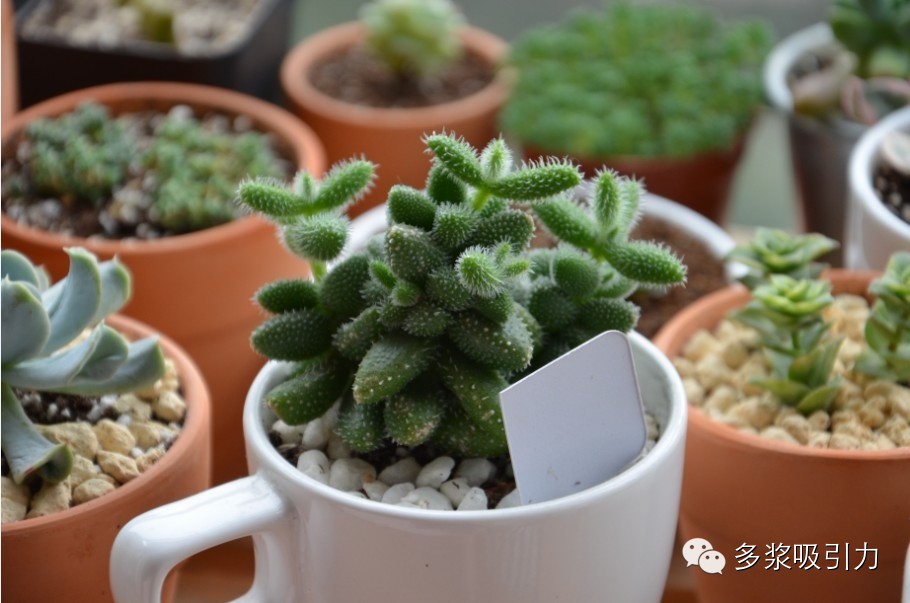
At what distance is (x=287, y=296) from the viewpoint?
785mm

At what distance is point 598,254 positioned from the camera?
0.80m

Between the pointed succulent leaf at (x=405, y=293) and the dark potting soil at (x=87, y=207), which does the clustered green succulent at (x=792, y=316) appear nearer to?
the pointed succulent leaf at (x=405, y=293)

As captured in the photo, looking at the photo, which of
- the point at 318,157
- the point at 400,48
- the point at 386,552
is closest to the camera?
the point at 386,552

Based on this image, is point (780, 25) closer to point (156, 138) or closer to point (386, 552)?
point (156, 138)

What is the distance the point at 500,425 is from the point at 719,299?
1.27 ft

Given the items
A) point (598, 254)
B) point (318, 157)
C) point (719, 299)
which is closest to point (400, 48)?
point (318, 157)

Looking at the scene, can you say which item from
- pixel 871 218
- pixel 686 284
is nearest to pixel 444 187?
pixel 871 218

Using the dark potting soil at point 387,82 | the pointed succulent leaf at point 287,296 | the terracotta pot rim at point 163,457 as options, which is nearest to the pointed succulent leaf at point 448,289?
the pointed succulent leaf at point 287,296

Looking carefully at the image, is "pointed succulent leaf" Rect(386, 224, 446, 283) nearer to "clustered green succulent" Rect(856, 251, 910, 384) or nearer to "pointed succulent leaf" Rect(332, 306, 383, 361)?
"pointed succulent leaf" Rect(332, 306, 383, 361)

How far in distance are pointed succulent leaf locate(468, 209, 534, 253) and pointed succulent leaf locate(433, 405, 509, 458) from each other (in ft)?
0.37

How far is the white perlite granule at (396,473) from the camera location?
730mm

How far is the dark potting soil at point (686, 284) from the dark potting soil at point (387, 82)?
45cm

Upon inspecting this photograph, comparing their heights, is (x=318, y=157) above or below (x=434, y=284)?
below

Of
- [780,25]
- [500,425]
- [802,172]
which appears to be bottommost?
[780,25]
